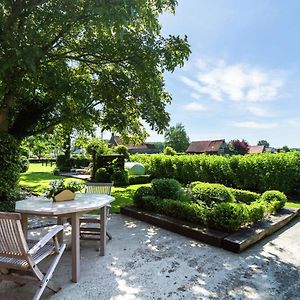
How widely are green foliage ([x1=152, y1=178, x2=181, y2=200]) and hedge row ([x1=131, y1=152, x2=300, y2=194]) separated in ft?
14.3

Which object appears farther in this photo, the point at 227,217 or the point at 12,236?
the point at 227,217

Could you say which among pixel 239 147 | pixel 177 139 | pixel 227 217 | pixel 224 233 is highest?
A: pixel 177 139

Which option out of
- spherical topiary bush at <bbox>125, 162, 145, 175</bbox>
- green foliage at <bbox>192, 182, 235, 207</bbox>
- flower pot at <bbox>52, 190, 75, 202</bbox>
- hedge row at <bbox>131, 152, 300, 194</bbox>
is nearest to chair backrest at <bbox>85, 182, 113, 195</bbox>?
flower pot at <bbox>52, 190, 75, 202</bbox>

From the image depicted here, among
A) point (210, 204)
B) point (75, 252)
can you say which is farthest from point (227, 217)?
point (75, 252)

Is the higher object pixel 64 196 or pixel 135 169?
pixel 64 196

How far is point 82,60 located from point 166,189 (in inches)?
149

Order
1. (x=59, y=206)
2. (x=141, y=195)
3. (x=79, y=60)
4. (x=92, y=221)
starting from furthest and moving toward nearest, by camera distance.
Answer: (x=141, y=195) < (x=79, y=60) < (x=92, y=221) < (x=59, y=206)

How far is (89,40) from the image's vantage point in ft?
19.9

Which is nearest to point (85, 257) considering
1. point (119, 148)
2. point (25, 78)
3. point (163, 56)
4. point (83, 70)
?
point (25, 78)

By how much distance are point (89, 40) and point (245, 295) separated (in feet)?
19.1

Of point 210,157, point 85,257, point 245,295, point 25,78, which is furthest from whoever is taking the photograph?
point 210,157

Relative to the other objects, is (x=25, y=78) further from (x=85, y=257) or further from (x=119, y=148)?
(x=119, y=148)

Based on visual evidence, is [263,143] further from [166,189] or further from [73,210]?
[73,210]

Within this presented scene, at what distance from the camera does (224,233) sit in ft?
14.9
